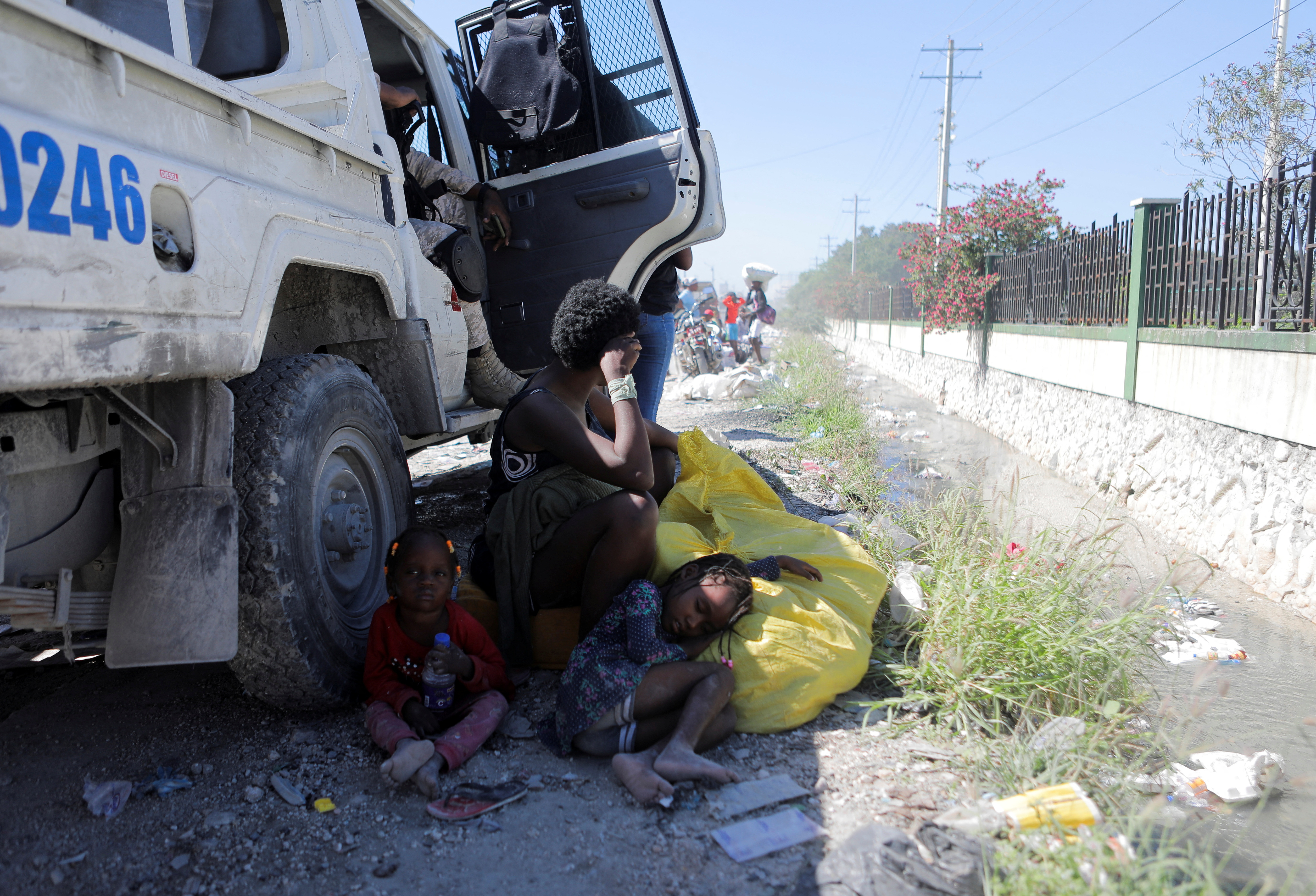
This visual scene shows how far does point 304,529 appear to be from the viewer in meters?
2.14

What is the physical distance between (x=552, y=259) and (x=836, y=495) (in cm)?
237

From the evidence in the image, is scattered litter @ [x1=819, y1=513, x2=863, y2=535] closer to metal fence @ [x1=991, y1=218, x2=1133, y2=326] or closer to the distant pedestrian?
metal fence @ [x1=991, y1=218, x2=1133, y2=326]

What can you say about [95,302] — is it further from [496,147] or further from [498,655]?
[496,147]

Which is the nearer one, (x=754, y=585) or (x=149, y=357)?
(x=149, y=357)

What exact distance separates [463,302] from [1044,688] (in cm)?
271

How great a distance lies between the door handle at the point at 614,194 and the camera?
3.85 metres

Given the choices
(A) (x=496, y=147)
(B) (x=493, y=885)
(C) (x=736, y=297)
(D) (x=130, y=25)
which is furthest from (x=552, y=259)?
(C) (x=736, y=297)

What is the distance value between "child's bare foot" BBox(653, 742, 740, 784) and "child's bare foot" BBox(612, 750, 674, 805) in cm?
2

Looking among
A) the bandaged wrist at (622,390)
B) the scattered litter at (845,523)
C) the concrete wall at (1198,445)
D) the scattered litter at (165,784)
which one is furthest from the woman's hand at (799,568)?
the concrete wall at (1198,445)

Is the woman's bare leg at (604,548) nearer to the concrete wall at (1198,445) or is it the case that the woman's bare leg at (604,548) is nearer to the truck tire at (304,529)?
the truck tire at (304,529)

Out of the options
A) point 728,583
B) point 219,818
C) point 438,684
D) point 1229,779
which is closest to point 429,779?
point 438,684

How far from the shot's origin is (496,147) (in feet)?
13.2

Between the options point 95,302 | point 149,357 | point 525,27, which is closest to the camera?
point 95,302

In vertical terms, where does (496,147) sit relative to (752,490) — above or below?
above
